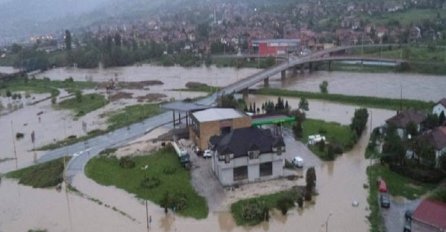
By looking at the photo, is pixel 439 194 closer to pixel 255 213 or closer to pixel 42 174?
pixel 255 213

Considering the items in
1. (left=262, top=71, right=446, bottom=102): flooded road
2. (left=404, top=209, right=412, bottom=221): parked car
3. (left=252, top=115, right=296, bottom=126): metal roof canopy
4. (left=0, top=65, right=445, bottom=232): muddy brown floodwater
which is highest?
(left=252, top=115, right=296, bottom=126): metal roof canopy

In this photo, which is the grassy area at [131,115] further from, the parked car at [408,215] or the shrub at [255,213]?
the parked car at [408,215]

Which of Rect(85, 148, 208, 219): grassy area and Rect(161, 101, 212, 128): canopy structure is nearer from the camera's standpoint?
Rect(85, 148, 208, 219): grassy area

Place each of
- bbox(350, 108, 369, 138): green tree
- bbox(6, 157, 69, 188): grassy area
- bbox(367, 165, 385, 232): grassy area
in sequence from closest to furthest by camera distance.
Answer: bbox(367, 165, 385, 232): grassy area
bbox(6, 157, 69, 188): grassy area
bbox(350, 108, 369, 138): green tree

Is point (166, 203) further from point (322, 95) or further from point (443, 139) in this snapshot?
point (322, 95)

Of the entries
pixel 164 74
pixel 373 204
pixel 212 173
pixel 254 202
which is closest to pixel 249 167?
pixel 212 173

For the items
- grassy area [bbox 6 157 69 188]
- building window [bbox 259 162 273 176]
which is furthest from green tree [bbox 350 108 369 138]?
grassy area [bbox 6 157 69 188]

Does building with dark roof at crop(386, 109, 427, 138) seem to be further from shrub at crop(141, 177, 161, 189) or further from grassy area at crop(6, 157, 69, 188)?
grassy area at crop(6, 157, 69, 188)
